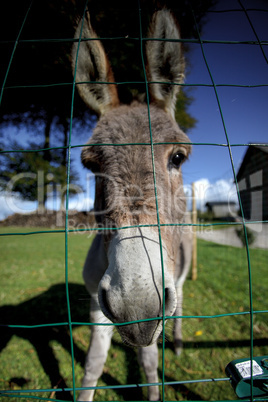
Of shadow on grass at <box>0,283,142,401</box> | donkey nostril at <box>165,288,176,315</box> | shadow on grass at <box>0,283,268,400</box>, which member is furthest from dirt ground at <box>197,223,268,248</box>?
donkey nostril at <box>165,288,176,315</box>

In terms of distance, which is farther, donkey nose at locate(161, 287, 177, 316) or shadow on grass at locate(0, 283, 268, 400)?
shadow on grass at locate(0, 283, 268, 400)

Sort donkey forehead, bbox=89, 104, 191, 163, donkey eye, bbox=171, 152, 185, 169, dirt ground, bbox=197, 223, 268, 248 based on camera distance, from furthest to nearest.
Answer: dirt ground, bbox=197, 223, 268, 248
donkey eye, bbox=171, 152, 185, 169
donkey forehead, bbox=89, 104, 191, 163

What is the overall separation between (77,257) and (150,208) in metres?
7.41

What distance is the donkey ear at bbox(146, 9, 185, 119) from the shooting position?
1730mm

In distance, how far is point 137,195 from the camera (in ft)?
4.61

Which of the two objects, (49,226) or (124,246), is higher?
(49,226)

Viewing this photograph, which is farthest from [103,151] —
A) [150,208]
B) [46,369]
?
[46,369]

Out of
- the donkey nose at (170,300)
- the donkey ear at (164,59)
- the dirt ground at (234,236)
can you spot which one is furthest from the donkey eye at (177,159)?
the dirt ground at (234,236)

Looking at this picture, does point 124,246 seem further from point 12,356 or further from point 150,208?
point 12,356

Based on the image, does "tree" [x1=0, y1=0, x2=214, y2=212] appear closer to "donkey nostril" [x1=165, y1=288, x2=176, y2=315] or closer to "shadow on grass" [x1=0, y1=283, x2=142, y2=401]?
"donkey nostril" [x1=165, y1=288, x2=176, y2=315]

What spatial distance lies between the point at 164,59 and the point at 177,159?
111 centimetres

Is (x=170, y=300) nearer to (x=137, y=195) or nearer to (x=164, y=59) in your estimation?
(x=137, y=195)

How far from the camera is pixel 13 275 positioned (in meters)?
6.02

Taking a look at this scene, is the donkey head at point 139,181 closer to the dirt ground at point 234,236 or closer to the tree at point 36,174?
the dirt ground at point 234,236
